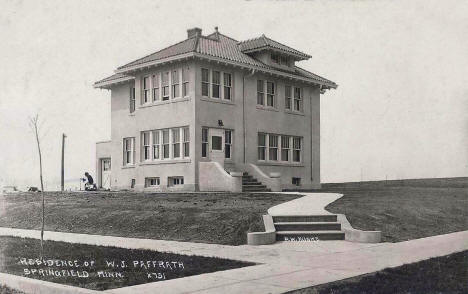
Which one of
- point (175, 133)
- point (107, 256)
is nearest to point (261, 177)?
point (175, 133)

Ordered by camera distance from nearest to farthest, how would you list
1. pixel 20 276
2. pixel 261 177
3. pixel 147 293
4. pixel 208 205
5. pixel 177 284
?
pixel 147 293
pixel 177 284
pixel 20 276
pixel 208 205
pixel 261 177

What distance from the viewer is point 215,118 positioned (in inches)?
1109

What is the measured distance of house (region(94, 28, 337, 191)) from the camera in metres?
27.4

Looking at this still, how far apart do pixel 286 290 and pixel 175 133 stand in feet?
69.0

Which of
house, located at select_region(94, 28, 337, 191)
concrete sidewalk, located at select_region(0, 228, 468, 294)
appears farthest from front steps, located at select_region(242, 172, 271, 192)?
concrete sidewalk, located at select_region(0, 228, 468, 294)

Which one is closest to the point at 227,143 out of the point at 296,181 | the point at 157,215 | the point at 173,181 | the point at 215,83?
the point at 215,83

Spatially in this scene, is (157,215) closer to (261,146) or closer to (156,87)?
(156,87)

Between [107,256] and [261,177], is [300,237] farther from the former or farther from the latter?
[261,177]

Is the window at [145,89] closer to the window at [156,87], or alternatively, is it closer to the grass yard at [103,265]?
the window at [156,87]

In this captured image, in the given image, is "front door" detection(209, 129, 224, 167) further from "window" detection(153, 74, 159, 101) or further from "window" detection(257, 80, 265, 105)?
"window" detection(153, 74, 159, 101)

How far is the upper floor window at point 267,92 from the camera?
31047 millimetres

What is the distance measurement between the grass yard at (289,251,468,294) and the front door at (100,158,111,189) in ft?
97.3

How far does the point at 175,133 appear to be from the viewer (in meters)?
28.5

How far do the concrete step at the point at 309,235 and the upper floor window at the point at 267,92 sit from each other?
1709cm
